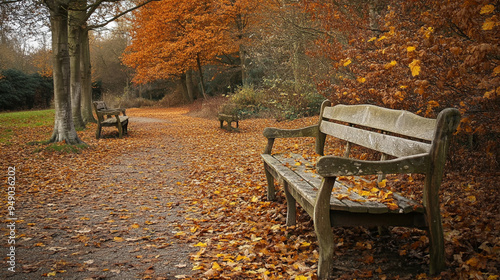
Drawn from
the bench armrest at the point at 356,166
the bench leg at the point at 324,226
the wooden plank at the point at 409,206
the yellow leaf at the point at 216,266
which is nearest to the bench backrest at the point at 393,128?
the bench armrest at the point at 356,166

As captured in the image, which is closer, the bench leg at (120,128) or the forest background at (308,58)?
the forest background at (308,58)

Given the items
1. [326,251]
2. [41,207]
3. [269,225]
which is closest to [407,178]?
[269,225]

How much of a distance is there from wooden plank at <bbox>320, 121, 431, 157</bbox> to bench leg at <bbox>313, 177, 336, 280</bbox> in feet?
2.15

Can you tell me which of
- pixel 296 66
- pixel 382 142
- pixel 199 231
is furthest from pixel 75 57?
pixel 382 142

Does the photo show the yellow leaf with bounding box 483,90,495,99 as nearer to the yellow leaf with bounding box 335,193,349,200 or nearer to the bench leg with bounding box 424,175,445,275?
the bench leg with bounding box 424,175,445,275

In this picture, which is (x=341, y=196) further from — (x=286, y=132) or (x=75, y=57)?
(x=75, y=57)

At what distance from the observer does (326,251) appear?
8.26ft

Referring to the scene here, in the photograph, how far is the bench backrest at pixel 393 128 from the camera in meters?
2.28

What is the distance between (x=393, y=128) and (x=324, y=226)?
100cm

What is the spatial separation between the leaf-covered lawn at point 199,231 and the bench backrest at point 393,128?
0.85 m

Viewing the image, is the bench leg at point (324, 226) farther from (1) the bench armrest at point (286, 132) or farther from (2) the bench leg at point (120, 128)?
(2) the bench leg at point (120, 128)

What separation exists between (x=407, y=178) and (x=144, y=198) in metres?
3.67

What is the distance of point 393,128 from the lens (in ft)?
9.26

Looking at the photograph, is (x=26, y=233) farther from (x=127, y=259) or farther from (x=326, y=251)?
(x=326, y=251)
